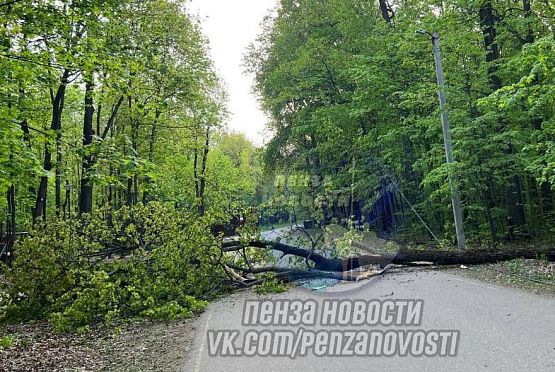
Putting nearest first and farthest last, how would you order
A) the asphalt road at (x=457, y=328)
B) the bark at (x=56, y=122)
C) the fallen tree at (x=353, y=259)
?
the asphalt road at (x=457, y=328)
the bark at (x=56, y=122)
the fallen tree at (x=353, y=259)

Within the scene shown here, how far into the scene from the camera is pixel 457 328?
233 inches

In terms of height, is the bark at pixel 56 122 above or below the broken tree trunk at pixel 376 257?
above

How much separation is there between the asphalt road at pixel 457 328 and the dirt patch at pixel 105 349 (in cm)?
31

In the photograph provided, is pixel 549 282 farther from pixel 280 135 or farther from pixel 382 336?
pixel 280 135

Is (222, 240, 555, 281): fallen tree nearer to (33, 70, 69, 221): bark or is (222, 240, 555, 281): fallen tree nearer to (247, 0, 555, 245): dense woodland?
(247, 0, 555, 245): dense woodland

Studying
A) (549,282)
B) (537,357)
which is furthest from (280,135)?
(537,357)

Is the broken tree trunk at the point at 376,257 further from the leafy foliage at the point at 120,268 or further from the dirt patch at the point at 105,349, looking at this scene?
the dirt patch at the point at 105,349

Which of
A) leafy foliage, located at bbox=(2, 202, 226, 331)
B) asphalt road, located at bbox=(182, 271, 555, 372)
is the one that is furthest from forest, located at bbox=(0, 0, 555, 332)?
asphalt road, located at bbox=(182, 271, 555, 372)

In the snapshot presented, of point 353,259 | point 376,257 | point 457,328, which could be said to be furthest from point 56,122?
point 457,328

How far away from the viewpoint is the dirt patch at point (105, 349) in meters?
5.81

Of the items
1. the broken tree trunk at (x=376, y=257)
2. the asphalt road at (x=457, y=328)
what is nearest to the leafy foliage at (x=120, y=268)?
the asphalt road at (x=457, y=328)

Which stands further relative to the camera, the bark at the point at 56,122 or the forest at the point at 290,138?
the bark at the point at 56,122

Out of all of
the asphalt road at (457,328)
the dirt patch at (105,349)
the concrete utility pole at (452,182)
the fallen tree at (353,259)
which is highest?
the concrete utility pole at (452,182)

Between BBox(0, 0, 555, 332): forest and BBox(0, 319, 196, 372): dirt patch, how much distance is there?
0.35 metres
